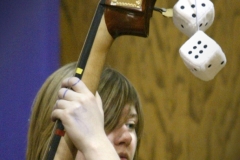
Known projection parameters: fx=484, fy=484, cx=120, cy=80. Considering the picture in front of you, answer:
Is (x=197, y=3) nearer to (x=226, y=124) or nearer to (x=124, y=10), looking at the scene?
(x=124, y=10)

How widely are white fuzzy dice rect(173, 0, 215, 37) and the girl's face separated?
265 mm

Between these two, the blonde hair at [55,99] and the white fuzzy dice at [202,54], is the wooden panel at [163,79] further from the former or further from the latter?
the white fuzzy dice at [202,54]

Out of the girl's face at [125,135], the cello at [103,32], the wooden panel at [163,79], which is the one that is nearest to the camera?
the cello at [103,32]

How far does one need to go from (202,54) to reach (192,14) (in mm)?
63

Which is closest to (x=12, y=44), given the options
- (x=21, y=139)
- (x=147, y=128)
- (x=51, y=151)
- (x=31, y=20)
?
(x=31, y=20)

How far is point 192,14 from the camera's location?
0.67 m

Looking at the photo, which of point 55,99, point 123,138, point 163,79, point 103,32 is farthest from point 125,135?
point 163,79

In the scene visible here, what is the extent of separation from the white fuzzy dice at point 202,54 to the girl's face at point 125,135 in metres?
0.25

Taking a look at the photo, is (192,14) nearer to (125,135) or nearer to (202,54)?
(202,54)

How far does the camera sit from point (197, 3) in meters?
0.68

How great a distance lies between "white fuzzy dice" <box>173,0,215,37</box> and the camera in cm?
67

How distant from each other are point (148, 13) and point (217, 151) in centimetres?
108

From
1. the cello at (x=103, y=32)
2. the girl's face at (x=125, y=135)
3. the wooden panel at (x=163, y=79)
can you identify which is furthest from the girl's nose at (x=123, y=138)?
the wooden panel at (x=163, y=79)

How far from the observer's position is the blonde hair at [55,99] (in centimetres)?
88
